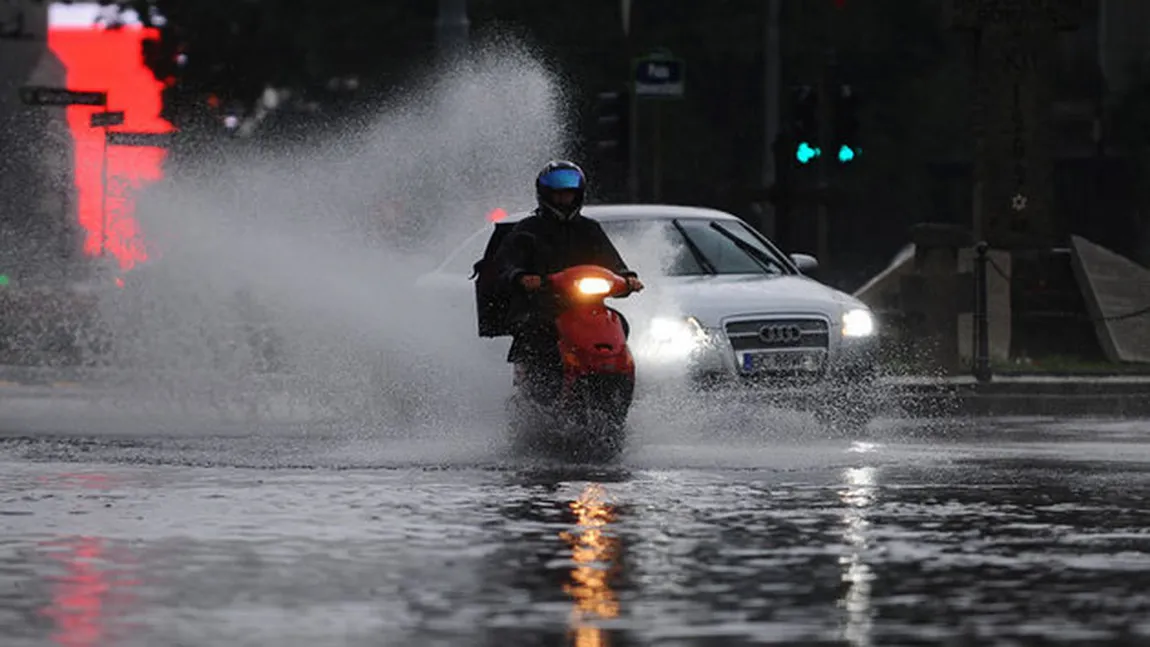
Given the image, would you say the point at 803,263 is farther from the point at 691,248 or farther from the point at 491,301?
the point at 491,301

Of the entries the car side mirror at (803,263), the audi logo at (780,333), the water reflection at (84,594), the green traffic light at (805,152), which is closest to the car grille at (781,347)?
the audi logo at (780,333)

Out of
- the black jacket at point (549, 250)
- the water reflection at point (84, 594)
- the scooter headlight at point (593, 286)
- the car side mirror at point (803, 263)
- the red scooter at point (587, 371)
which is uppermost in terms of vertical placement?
the car side mirror at point (803, 263)

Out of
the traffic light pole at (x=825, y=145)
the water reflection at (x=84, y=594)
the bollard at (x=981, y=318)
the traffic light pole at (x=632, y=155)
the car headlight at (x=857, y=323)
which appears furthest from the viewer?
the traffic light pole at (x=632, y=155)

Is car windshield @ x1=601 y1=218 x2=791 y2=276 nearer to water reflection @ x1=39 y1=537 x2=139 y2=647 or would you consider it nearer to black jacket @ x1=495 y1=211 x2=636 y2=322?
black jacket @ x1=495 y1=211 x2=636 y2=322

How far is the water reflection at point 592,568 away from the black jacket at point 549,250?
3263 mm

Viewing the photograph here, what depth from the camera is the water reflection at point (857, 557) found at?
11.0 m

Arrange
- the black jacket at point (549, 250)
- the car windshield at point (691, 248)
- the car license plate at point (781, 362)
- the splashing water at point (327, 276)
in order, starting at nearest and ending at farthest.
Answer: the black jacket at point (549, 250) < the car license plate at point (781, 362) < the car windshield at point (691, 248) < the splashing water at point (327, 276)

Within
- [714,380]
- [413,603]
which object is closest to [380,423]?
[714,380]

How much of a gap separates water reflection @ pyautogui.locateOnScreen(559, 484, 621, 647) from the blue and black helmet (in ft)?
11.7

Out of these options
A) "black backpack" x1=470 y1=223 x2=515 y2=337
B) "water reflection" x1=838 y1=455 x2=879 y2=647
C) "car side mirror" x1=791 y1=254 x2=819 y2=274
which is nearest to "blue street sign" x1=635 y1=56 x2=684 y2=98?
"car side mirror" x1=791 y1=254 x2=819 y2=274

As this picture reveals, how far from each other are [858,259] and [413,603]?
66.9 metres

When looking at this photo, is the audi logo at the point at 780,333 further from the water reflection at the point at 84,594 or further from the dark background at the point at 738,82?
the dark background at the point at 738,82

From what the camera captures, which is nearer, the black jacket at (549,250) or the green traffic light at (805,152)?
the black jacket at (549,250)

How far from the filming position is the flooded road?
1107 centimetres
